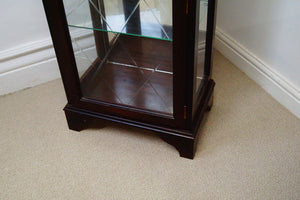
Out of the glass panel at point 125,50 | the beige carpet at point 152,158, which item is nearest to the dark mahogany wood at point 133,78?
the glass panel at point 125,50

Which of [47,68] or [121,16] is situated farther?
[47,68]

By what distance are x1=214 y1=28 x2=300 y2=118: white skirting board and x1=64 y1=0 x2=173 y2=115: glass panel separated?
48 centimetres

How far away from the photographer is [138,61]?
1160 millimetres

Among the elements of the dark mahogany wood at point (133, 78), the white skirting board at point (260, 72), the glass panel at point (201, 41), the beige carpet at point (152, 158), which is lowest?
the beige carpet at point (152, 158)

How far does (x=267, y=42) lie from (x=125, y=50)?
54cm

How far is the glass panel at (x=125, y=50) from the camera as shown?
3.27ft

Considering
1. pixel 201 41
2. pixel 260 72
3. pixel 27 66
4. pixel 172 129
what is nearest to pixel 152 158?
pixel 172 129

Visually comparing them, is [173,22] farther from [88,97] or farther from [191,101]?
[88,97]

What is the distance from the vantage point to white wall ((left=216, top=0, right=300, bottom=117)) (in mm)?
1230

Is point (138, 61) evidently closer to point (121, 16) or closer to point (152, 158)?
point (121, 16)

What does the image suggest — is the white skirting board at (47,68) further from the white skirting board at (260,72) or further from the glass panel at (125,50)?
the glass panel at (125,50)

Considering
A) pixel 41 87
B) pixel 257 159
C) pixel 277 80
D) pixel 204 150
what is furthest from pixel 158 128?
pixel 41 87

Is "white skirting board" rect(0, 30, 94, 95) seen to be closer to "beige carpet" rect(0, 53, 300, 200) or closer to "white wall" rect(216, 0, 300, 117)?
"beige carpet" rect(0, 53, 300, 200)

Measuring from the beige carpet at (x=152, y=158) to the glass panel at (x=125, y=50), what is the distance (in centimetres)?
17
